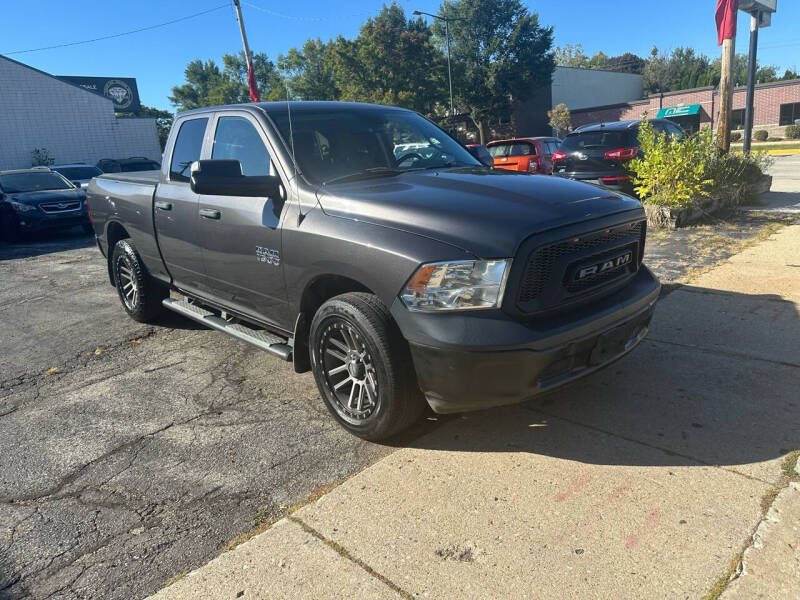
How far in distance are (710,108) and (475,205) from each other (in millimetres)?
54089

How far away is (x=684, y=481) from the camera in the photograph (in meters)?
2.71

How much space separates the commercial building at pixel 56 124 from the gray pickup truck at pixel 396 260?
26932mm

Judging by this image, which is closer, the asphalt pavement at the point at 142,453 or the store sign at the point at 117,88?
the asphalt pavement at the point at 142,453

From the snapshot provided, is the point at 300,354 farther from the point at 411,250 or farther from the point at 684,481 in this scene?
the point at 684,481

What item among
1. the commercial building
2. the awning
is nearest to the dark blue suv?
the commercial building

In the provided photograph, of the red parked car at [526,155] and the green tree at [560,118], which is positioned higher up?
the green tree at [560,118]

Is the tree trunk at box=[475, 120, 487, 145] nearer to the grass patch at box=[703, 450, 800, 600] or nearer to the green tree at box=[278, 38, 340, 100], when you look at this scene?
the green tree at box=[278, 38, 340, 100]

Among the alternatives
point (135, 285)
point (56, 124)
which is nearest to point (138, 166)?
point (56, 124)

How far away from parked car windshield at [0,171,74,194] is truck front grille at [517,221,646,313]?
13.9 metres

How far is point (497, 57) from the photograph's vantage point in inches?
2052

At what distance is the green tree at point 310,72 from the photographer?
67.6 metres

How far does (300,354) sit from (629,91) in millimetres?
77463

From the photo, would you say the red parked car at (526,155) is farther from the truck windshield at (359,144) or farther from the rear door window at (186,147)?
the rear door window at (186,147)

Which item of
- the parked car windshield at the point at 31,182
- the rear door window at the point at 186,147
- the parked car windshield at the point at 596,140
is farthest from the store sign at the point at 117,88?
the rear door window at the point at 186,147
